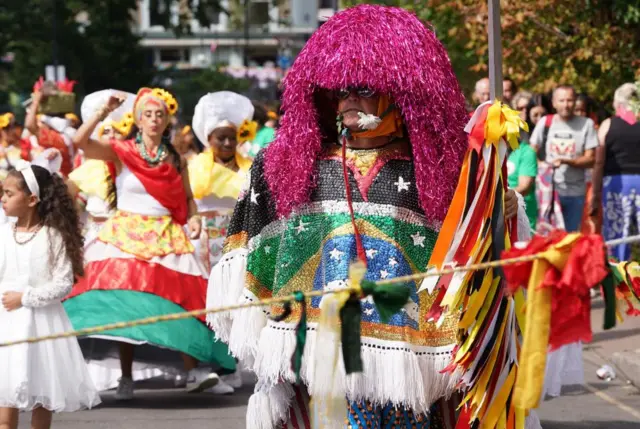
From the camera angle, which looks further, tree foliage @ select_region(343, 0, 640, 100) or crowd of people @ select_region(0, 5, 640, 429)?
tree foliage @ select_region(343, 0, 640, 100)

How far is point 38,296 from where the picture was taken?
6.71m

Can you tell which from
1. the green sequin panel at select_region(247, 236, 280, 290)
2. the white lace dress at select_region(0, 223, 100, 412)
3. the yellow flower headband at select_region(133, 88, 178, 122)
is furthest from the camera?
the yellow flower headband at select_region(133, 88, 178, 122)

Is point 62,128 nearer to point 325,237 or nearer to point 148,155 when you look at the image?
point 148,155

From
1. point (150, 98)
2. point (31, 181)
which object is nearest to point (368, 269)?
point (31, 181)

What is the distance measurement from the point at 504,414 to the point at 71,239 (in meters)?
2.73

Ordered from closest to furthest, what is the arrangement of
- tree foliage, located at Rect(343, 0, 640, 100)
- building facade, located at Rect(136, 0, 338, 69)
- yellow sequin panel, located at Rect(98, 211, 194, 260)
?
yellow sequin panel, located at Rect(98, 211, 194, 260)
tree foliage, located at Rect(343, 0, 640, 100)
building facade, located at Rect(136, 0, 338, 69)

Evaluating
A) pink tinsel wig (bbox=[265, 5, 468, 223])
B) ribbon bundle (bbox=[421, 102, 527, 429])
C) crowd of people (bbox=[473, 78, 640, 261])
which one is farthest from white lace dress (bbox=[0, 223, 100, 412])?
crowd of people (bbox=[473, 78, 640, 261])

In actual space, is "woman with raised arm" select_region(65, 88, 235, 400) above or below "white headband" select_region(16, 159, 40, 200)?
below

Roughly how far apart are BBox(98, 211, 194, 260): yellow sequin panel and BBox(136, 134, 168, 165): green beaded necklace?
35 cm

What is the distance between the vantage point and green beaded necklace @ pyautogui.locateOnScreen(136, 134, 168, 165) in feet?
28.5

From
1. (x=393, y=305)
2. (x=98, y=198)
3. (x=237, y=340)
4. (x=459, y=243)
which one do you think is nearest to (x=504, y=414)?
(x=459, y=243)

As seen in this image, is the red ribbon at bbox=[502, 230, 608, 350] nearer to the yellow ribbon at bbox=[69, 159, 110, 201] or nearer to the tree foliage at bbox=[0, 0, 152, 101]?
the yellow ribbon at bbox=[69, 159, 110, 201]

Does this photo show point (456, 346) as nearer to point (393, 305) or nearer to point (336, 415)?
point (336, 415)

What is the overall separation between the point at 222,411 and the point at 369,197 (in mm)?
3520
